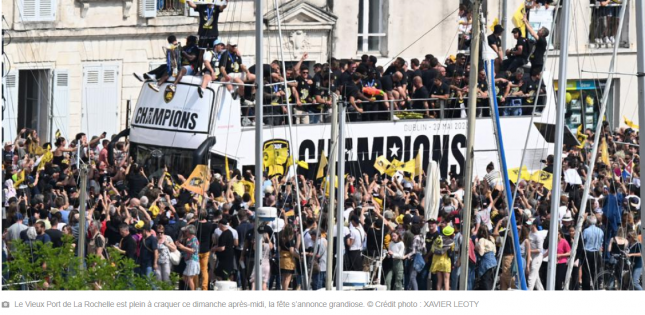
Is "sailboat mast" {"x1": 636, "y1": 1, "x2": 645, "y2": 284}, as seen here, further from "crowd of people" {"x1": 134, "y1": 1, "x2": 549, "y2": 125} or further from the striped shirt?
"crowd of people" {"x1": 134, "y1": 1, "x2": 549, "y2": 125}

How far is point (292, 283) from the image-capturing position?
29594mm

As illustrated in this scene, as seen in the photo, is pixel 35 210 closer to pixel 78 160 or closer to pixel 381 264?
pixel 78 160

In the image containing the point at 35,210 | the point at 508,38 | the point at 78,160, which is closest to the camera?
the point at 35,210

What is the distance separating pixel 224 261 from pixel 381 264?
220 centimetres

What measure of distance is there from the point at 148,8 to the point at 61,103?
2730mm

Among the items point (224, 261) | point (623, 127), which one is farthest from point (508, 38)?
point (224, 261)

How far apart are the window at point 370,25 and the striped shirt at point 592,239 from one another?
46.3 ft

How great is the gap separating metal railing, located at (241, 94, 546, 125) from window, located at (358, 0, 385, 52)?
22.9 ft

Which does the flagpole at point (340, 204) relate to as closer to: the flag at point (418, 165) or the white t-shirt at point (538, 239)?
the white t-shirt at point (538, 239)

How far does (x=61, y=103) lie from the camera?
44188 mm

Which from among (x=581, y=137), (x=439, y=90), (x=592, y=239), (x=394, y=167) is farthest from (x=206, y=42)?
(x=592, y=239)

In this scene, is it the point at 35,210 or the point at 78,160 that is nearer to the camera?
the point at 35,210

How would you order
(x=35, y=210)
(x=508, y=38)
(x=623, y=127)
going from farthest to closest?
(x=508, y=38), (x=623, y=127), (x=35, y=210)

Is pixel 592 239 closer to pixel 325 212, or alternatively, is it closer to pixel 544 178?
pixel 325 212
